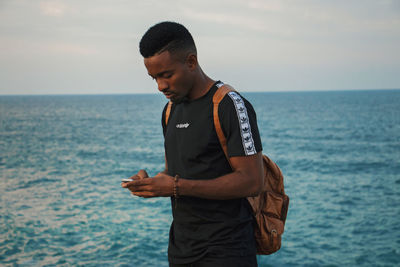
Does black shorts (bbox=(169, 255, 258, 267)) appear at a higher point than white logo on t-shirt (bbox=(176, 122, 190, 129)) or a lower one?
lower

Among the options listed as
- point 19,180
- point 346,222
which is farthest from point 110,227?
point 19,180

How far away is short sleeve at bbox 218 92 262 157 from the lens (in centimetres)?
259

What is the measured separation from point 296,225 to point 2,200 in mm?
17303

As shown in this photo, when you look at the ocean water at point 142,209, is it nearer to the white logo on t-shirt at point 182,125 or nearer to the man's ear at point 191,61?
the white logo on t-shirt at point 182,125

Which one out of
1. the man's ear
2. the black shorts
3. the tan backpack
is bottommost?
the black shorts

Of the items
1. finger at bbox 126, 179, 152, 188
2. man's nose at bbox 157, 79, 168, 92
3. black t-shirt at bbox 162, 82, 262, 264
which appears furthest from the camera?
man's nose at bbox 157, 79, 168, 92

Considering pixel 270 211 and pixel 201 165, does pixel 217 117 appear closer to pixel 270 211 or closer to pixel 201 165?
pixel 201 165

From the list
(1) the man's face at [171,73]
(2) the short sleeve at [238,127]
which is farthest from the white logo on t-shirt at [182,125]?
(2) the short sleeve at [238,127]

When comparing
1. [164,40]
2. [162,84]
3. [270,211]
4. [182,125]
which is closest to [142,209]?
[270,211]

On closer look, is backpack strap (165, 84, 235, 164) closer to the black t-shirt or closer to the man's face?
the black t-shirt

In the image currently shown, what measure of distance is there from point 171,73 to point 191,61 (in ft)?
0.57

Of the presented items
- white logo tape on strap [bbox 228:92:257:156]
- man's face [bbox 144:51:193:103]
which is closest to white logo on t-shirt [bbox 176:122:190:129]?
man's face [bbox 144:51:193:103]

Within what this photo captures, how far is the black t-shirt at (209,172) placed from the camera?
8.64 ft

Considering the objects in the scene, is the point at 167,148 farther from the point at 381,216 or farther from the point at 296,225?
the point at 381,216
